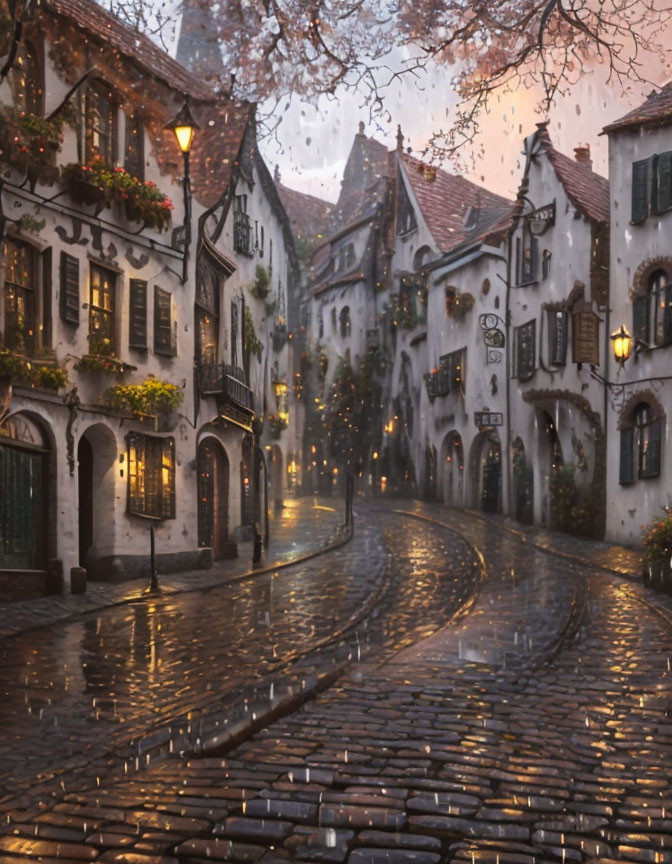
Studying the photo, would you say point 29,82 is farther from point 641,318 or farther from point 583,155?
point 583,155

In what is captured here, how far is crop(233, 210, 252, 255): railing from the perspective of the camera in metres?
29.0

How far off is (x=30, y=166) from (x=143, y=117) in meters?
5.00

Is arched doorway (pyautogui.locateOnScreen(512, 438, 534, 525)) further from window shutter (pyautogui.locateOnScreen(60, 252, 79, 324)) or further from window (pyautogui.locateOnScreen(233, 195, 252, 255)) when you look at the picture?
window shutter (pyautogui.locateOnScreen(60, 252, 79, 324))

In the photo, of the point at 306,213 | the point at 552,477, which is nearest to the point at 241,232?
the point at 552,477

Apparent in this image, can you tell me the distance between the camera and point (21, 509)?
17.8 m

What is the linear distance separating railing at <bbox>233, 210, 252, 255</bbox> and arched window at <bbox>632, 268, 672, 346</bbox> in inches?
409

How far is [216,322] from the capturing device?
86.8 feet

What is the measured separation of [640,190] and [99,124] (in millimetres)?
13923

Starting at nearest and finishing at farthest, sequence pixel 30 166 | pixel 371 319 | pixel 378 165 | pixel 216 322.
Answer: pixel 30 166 < pixel 216 322 < pixel 371 319 < pixel 378 165

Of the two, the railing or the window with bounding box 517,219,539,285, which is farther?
the window with bounding box 517,219,539,285

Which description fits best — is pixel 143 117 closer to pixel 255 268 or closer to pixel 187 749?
pixel 255 268

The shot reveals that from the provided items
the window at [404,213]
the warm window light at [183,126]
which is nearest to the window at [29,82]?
the warm window light at [183,126]

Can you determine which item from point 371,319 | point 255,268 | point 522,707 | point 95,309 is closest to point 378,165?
point 371,319

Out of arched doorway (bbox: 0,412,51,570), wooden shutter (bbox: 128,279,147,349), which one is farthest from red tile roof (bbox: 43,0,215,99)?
Result: arched doorway (bbox: 0,412,51,570)
